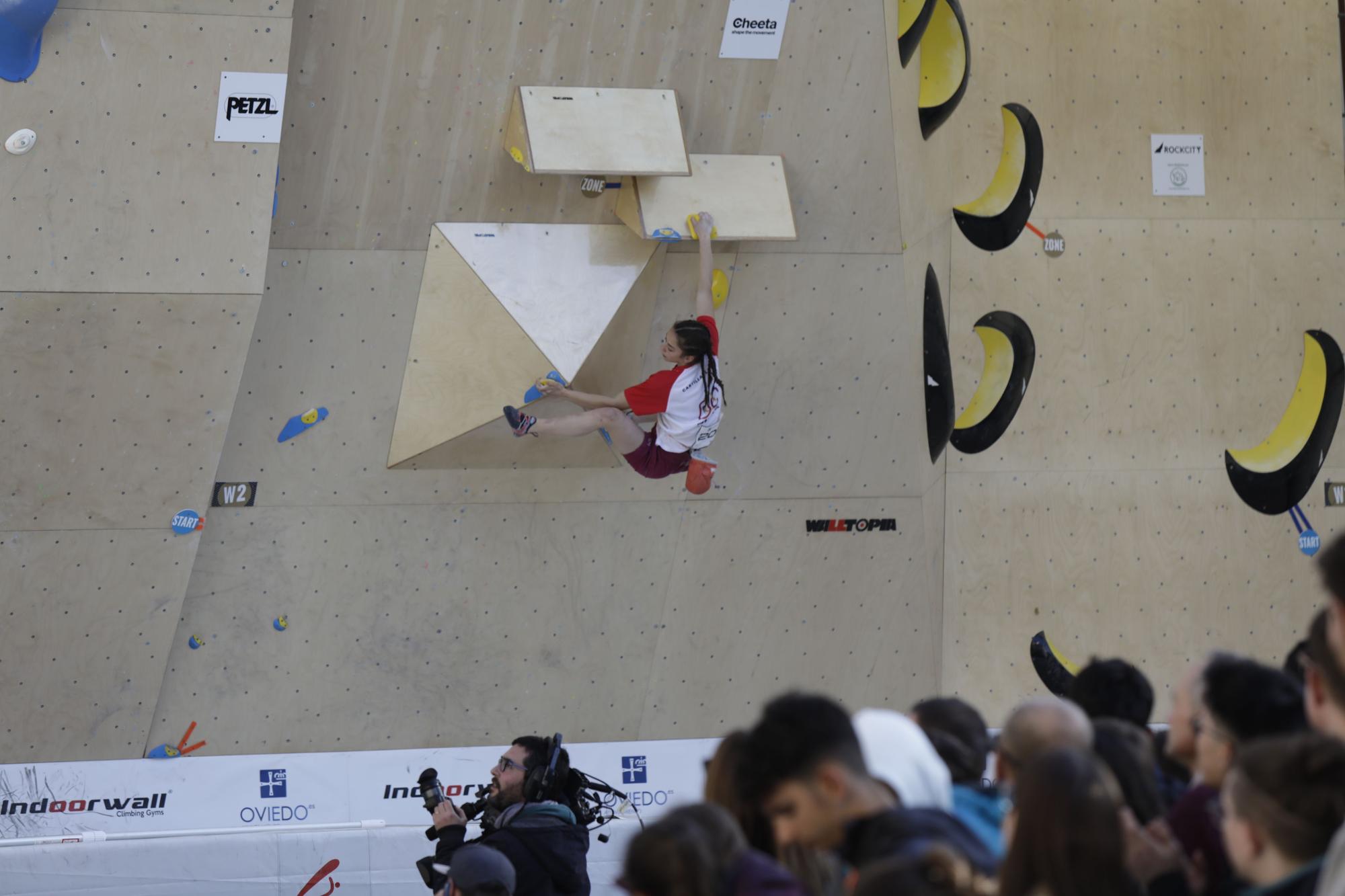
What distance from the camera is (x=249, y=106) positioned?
4473mm

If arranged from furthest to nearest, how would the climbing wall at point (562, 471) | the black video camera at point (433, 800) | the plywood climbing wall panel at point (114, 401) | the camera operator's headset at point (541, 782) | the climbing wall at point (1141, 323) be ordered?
the climbing wall at point (1141, 323) → the climbing wall at point (562, 471) → the plywood climbing wall panel at point (114, 401) → the camera operator's headset at point (541, 782) → the black video camera at point (433, 800)

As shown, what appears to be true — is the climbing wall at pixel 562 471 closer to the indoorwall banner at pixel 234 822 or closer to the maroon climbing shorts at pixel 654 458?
the indoorwall banner at pixel 234 822

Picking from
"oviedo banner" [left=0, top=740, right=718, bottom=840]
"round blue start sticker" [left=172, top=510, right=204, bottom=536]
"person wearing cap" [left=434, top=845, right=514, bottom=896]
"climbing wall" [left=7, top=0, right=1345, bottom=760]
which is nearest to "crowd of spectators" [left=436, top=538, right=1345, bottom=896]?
"person wearing cap" [left=434, top=845, right=514, bottom=896]

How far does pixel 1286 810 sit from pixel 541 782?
2.44 m

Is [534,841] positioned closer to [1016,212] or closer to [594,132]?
[594,132]

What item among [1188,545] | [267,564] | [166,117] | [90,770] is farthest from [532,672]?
[1188,545]

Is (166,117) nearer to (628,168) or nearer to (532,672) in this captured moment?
(628,168)

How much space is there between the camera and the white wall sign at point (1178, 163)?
5.77 meters

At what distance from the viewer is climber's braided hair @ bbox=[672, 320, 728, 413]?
4859mm

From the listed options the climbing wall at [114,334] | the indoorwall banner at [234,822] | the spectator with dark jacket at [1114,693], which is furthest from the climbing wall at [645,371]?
the spectator with dark jacket at [1114,693]

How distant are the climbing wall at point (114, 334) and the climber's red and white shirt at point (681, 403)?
1.42m

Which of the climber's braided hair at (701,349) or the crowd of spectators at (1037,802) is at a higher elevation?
the climber's braided hair at (701,349)

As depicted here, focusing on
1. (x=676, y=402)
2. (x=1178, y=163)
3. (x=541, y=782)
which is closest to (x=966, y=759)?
(x=541, y=782)

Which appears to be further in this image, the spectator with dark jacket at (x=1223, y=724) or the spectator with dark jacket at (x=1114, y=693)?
the spectator with dark jacket at (x=1114, y=693)
